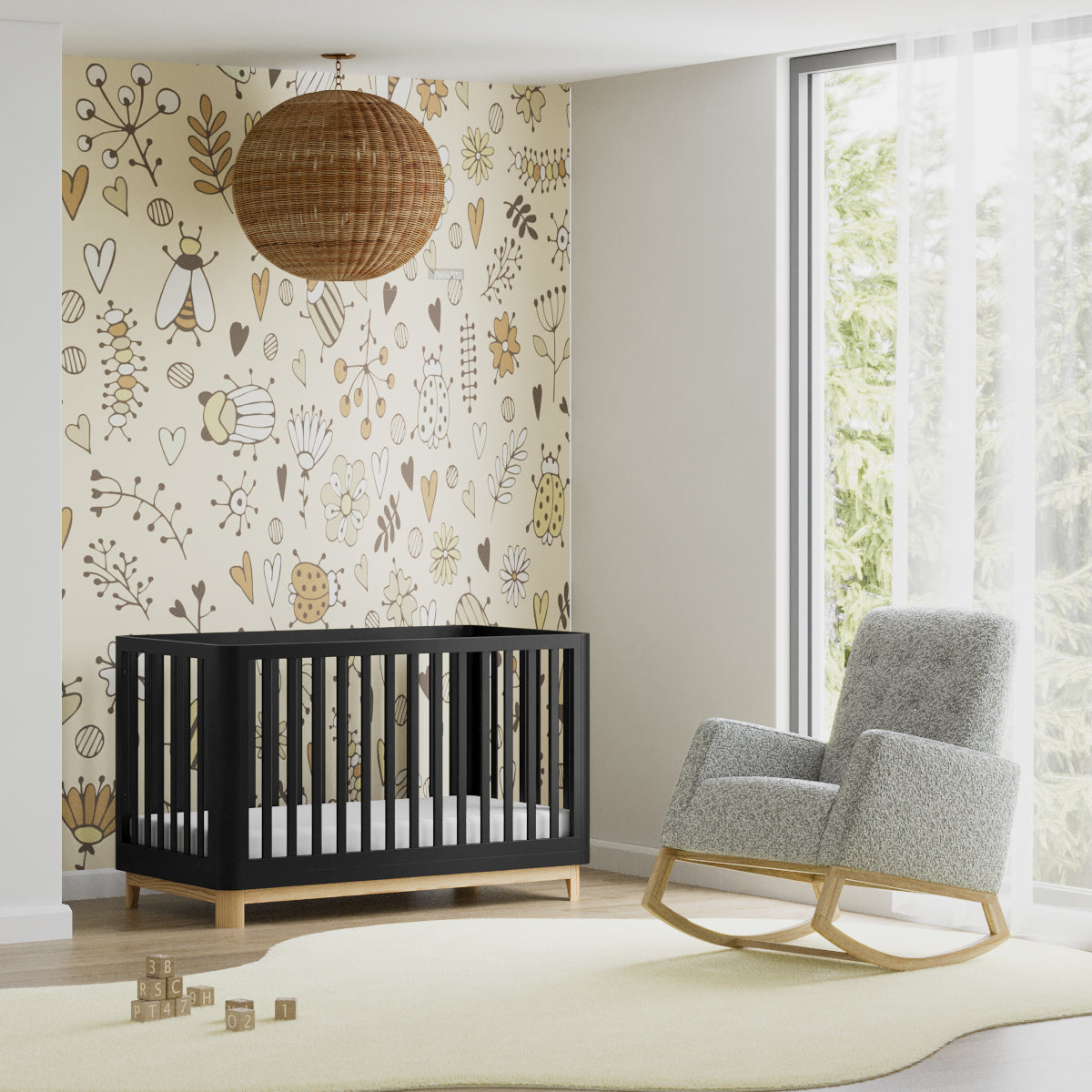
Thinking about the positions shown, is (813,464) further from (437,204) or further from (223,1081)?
(223,1081)

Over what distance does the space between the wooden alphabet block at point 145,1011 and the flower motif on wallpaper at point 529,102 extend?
316 centimetres

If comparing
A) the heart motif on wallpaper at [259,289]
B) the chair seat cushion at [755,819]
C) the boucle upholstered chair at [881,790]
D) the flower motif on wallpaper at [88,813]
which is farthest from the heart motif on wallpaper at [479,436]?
the chair seat cushion at [755,819]

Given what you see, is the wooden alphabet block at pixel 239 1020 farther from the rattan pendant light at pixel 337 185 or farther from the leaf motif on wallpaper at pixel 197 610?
the rattan pendant light at pixel 337 185

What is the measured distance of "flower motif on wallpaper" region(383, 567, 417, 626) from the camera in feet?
18.0

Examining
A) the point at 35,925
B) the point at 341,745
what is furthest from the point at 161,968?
the point at 341,745

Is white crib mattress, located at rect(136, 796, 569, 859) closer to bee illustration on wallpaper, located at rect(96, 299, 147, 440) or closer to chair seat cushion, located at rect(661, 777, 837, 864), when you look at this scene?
chair seat cushion, located at rect(661, 777, 837, 864)

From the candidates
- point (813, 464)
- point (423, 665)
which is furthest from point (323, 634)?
point (813, 464)

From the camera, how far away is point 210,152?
17.0ft

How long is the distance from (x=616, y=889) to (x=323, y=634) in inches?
43.7

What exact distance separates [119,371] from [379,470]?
2.70ft

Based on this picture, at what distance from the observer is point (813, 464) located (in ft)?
16.9

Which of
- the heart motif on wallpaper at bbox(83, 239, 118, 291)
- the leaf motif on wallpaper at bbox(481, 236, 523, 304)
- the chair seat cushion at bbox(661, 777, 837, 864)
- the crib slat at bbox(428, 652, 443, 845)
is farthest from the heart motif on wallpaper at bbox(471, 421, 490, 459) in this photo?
the chair seat cushion at bbox(661, 777, 837, 864)

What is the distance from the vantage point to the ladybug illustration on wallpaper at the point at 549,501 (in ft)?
18.7

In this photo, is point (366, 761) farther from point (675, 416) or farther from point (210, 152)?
point (210, 152)
